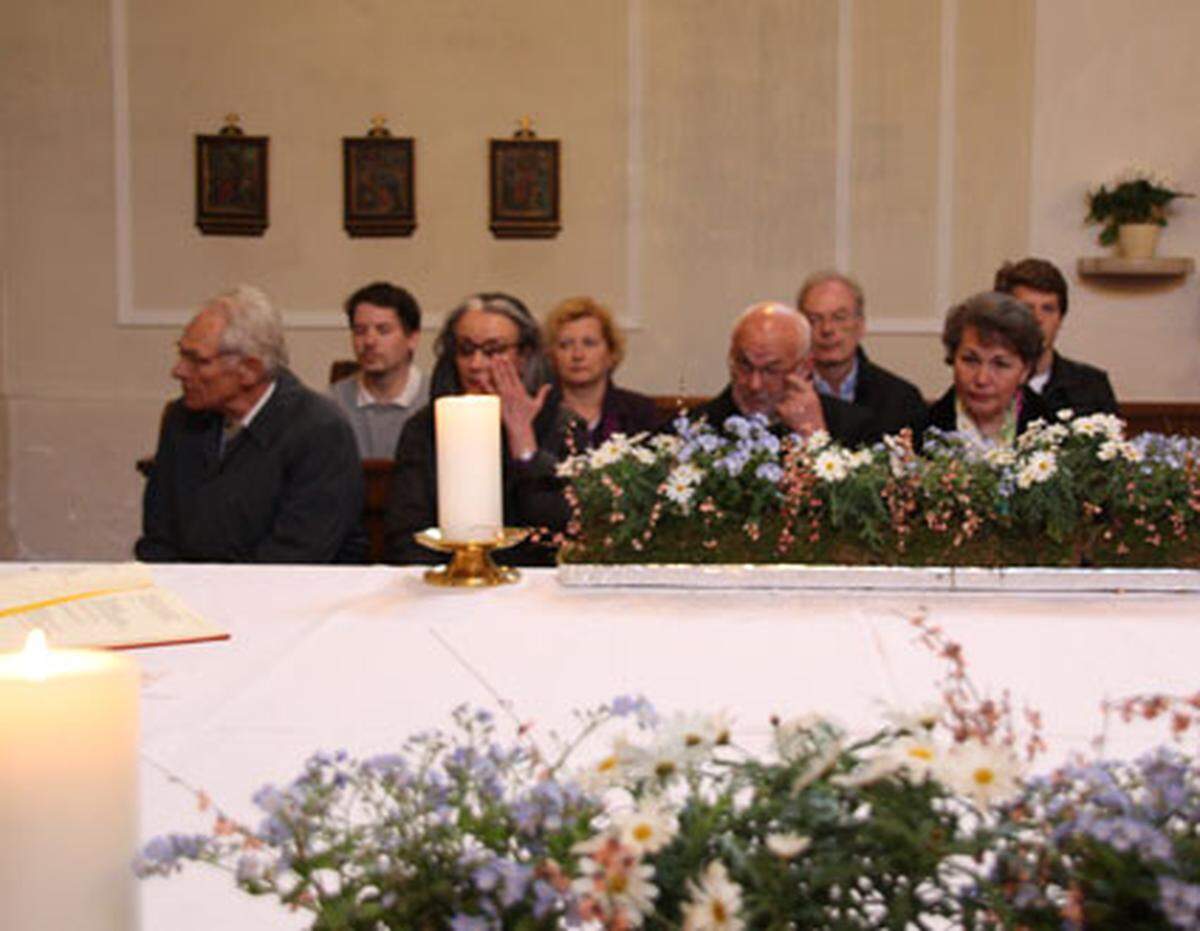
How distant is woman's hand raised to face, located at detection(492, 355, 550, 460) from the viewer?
4004 millimetres

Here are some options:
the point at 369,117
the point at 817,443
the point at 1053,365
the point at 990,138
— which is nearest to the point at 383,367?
the point at 369,117

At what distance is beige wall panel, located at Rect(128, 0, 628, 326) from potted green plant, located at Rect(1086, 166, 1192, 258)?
229cm

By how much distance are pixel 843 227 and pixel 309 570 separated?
17.7ft

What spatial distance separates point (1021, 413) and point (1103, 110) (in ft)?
12.3

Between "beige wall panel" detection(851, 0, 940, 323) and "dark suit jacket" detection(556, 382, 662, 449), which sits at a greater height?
"beige wall panel" detection(851, 0, 940, 323)

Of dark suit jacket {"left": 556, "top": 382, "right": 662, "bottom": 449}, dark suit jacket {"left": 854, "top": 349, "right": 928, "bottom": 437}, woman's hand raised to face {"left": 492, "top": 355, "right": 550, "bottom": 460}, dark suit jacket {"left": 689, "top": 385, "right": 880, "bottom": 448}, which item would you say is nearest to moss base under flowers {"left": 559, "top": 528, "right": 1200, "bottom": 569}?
woman's hand raised to face {"left": 492, "top": 355, "right": 550, "bottom": 460}

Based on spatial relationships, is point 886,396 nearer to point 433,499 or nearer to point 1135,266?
point 433,499

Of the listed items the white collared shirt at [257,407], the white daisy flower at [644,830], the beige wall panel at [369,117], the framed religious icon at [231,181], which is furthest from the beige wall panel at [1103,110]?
the white daisy flower at [644,830]

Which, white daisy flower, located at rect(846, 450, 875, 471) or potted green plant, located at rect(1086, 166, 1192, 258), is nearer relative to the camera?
white daisy flower, located at rect(846, 450, 875, 471)

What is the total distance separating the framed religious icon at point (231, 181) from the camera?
26.1ft

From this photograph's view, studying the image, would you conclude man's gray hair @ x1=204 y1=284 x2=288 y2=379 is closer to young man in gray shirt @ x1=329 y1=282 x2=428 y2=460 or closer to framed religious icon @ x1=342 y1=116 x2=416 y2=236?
young man in gray shirt @ x1=329 y1=282 x2=428 y2=460

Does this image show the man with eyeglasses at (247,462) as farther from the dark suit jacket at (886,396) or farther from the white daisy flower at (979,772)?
the white daisy flower at (979,772)

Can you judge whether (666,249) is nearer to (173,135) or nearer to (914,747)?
(173,135)

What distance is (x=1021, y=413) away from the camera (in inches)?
180
